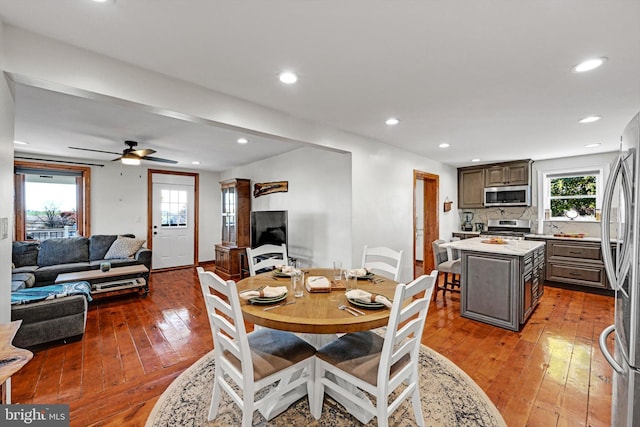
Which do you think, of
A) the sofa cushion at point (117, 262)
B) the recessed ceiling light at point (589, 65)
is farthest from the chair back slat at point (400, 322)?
the sofa cushion at point (117, 262)

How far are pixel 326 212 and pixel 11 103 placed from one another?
10.9 ft

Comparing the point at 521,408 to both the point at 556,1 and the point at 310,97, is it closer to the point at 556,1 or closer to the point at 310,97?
the point at 556,1

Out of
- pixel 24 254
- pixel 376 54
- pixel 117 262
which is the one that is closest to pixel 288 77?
pixel 376 54

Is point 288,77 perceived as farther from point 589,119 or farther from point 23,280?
point 23,280

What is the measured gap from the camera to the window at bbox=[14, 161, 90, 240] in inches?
195

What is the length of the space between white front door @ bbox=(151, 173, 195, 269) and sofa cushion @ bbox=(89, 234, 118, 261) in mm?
1024

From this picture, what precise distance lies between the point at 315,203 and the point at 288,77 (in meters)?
2.43

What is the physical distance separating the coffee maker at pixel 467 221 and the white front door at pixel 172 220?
21.7ft

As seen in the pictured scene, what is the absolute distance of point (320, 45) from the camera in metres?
1.80

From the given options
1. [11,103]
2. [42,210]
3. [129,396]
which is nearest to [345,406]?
[129,396]

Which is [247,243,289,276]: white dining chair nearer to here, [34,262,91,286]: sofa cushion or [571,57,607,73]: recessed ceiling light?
[571,57,607,73]: recessed ceiling light

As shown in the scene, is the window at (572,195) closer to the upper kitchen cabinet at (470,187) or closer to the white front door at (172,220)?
the upper kitchen cabinet at (470,187)

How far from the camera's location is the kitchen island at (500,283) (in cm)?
306

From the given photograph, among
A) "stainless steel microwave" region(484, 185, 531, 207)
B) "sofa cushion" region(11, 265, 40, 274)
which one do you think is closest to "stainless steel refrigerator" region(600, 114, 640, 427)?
"stainless steel microwave" region(484, 185, 531, 207)
